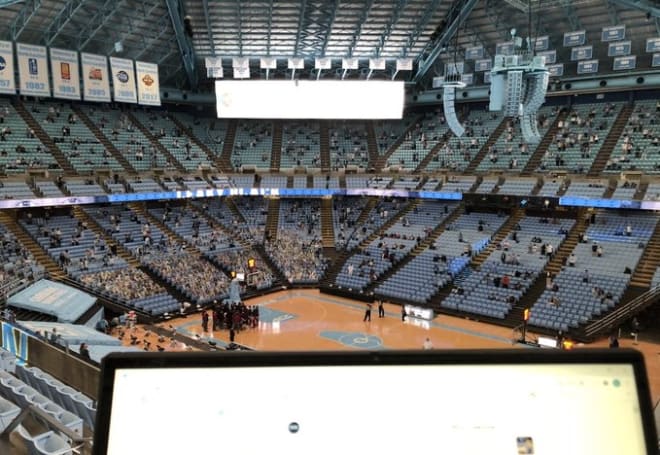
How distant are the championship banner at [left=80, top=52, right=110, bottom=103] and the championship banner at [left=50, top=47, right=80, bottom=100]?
1.83ft

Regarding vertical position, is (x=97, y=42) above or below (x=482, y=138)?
above

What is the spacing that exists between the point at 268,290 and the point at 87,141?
64.6 ft

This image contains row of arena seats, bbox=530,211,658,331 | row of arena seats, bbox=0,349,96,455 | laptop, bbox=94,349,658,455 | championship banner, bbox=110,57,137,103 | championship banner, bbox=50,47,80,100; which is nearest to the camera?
laptop, bbox=94,349,658,455

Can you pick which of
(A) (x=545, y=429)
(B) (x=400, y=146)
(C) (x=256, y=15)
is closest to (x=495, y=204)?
(B) (x=400, y=146)

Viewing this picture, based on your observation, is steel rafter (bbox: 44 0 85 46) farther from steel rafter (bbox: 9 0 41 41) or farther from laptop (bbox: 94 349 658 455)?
laptop (bbox: 94 349 658 455)

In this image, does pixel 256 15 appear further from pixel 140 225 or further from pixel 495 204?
pixel 495 204

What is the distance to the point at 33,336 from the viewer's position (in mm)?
11945

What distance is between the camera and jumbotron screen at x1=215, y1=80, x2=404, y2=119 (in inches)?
1706

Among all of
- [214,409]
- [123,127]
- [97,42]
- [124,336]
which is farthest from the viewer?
[123,127]

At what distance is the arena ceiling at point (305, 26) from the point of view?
3278 cm

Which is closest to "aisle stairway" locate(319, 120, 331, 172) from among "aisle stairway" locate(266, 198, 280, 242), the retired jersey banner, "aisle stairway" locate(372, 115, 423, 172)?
"aisle stairway" locate(372, 115, 423, 172)

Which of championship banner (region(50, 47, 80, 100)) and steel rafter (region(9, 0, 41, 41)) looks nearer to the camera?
steel rafter (region(9, 0, 41, 41))

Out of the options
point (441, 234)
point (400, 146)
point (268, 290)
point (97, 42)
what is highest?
point (97, 42)

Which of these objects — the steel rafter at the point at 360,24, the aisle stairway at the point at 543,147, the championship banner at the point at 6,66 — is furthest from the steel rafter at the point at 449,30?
the championship banner at the point at 6,66
